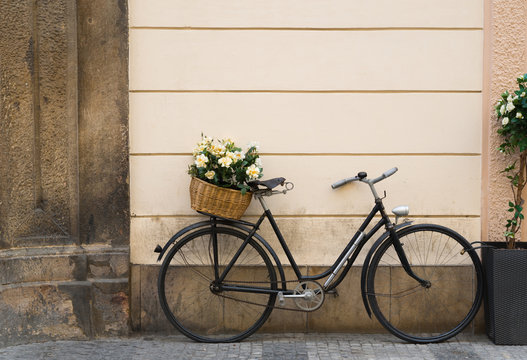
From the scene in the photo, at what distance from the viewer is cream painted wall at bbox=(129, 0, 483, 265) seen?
4.88m

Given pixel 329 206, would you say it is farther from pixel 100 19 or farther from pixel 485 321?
pixel 100 19

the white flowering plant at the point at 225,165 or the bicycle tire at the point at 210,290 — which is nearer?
the white flowering plant at the point at 225,165

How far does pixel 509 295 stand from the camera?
4621mm

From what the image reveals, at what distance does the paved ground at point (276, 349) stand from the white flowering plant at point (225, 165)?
119 cm

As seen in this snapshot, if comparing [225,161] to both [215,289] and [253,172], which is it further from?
[215,289]

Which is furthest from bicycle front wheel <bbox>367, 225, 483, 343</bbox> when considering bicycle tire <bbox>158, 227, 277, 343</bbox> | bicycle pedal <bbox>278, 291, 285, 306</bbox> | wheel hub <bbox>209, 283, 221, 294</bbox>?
wheel hub <bbox>209, 283, 221, 294</bbox>

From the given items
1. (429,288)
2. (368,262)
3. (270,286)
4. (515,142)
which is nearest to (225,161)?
(270,286)

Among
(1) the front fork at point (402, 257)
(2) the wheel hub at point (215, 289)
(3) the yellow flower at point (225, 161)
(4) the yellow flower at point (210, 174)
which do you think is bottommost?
(2) the wheel hub at point (215, 289)

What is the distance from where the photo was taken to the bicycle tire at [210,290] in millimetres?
4949

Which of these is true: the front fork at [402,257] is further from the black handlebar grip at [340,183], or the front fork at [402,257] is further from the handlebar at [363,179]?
the black handlebar grip at [340,183]

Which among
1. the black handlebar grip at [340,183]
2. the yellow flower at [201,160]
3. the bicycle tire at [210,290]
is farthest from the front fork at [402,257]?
the yellow flower at [201,160]

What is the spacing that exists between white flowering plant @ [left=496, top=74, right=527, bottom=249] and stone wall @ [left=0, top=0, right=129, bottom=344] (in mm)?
2809

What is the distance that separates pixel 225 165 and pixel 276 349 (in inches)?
55.0

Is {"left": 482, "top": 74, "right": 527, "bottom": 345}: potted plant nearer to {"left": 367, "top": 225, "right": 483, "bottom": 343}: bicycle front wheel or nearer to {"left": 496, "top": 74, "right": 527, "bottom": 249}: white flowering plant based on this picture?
{"left": 496, "top": 74, "right": 527, "bottom": 249}: white flowering plant
